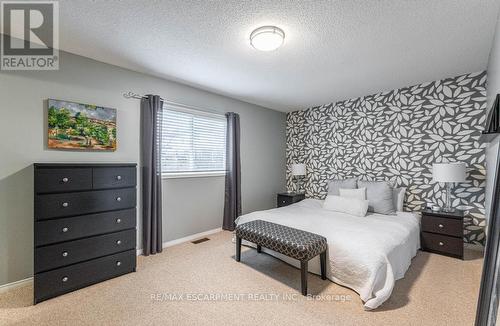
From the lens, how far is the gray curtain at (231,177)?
400cm

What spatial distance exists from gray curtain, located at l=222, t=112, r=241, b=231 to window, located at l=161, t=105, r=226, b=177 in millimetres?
107

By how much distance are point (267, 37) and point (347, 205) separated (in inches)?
101

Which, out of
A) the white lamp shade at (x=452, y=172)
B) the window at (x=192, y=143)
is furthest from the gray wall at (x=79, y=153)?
the white lamp shade at (x=452, y=172)

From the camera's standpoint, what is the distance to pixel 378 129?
387 cm

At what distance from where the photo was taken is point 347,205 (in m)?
3.34

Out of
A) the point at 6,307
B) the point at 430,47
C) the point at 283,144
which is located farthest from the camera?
the point at 283,144

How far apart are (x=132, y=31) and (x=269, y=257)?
9.56ft

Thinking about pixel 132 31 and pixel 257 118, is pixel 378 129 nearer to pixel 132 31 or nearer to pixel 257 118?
pixel 257 118

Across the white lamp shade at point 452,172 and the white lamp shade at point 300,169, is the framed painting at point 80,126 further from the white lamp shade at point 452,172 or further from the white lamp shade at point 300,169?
the white lamp shade at point 452,172

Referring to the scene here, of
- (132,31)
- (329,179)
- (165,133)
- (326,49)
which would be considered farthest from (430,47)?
(165,133)

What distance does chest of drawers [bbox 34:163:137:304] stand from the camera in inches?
77.3

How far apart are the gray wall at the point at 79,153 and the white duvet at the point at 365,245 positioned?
3.31ft

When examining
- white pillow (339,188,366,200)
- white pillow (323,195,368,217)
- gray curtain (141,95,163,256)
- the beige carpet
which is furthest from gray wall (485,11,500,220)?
gray curtain (141,95,163,256)

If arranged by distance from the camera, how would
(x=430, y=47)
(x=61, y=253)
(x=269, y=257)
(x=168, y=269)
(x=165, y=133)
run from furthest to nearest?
1. (x=165, y=133)
2. (x=269, y=257)
3. (x=168, y=269)
4. (x=430, y=47)
5. (x=61, y=253)
